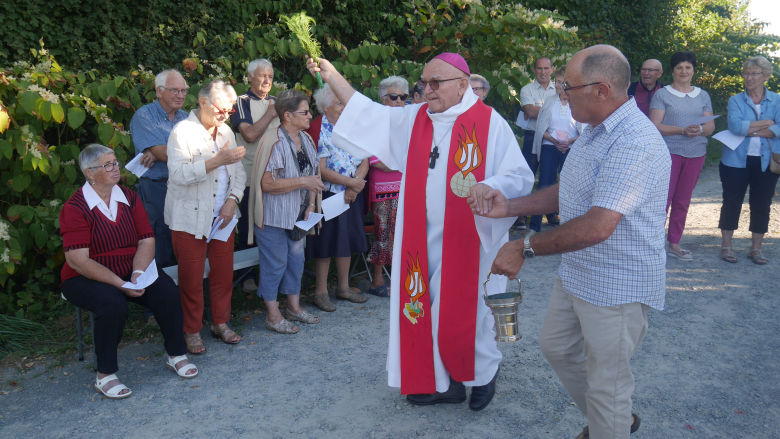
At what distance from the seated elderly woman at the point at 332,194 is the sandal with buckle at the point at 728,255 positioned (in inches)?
158

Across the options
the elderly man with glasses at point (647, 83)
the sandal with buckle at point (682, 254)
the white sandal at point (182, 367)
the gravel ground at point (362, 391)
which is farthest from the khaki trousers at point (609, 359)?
the elderly man with glasses at point (647, 83)

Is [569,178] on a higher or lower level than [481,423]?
higher

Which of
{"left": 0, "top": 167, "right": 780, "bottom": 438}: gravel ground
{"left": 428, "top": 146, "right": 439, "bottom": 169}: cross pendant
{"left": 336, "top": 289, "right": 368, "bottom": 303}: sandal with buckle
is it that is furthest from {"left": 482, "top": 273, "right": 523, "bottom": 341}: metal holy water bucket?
{"left": 336, "top": 289, "right": 368, "bottom": 303}: sandal with buckle

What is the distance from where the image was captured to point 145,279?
428cm

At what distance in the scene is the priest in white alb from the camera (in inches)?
149

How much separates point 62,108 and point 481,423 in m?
3.73

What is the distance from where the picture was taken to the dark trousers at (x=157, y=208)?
5.12m

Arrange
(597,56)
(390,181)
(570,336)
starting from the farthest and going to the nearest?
(390,181), (570,336), (597,56)

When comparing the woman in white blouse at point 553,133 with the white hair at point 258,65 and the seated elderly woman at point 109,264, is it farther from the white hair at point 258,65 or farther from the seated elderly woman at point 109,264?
the seated elderly woman at point 109,264

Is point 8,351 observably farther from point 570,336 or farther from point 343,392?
point 570,336

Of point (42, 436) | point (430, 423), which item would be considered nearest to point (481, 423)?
point (430, 423)

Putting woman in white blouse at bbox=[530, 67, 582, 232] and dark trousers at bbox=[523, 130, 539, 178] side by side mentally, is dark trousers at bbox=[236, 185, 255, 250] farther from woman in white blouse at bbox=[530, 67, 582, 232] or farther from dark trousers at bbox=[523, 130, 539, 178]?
dark trousers at bbox=[523, 130, 539, 178]

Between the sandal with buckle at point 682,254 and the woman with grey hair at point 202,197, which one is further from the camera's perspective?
the sandal with buckle at point 682,254

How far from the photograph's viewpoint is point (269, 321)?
5223 mm
